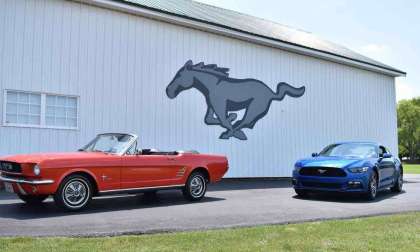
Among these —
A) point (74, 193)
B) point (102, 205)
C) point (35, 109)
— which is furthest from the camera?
point (35, 109)

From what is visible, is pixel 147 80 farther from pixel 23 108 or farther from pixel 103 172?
pixel 103 172

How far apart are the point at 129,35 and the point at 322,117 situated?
9222mm

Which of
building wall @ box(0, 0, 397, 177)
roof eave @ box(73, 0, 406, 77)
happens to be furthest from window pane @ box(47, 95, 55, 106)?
roof eave @ box(73, 0, 406, 77)

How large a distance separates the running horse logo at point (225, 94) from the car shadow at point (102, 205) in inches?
172

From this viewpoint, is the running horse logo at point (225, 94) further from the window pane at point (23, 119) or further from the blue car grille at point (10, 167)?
the blue car grille at point (10, 167)

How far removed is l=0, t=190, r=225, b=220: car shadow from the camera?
26.4 feet

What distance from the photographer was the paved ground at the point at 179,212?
688 cm

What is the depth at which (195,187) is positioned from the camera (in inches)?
416

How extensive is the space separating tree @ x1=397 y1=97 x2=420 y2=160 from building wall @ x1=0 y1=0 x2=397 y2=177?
214ft

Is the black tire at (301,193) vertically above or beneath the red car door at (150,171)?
beneath

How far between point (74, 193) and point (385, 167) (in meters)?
8.08

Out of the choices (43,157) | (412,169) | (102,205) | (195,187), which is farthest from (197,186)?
(412,169)

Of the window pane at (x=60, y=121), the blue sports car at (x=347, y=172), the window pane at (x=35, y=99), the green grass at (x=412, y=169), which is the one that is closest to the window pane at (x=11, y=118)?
the window pane at (x=35, y=99)

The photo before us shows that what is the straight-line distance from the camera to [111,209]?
8.88m
